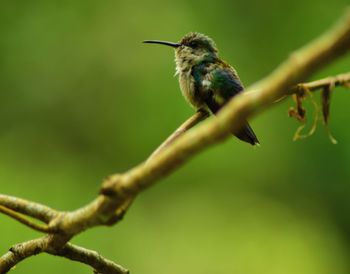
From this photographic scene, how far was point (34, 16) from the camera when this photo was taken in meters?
11.4

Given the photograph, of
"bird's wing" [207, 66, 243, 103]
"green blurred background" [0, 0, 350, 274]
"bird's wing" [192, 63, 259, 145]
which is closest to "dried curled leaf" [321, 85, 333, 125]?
"bird's wing" [192, 63, 259, 145]

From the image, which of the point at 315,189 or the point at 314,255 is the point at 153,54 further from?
the point at 314,255

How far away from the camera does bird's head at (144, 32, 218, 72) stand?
11.6 feet

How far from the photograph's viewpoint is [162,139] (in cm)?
882

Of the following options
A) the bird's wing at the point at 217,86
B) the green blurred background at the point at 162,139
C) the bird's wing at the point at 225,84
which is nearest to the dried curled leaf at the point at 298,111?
the bird's wing at the point at 217,86

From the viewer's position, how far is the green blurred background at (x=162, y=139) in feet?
24.5

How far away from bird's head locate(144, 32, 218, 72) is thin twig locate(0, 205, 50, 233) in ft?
8.01

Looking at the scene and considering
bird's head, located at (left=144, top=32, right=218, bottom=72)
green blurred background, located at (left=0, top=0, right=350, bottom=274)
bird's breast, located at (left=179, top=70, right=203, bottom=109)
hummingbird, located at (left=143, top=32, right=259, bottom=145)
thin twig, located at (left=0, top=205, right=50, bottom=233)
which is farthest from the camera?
green blurred background, located at (left=0, top=0, right=350, bottom=274)

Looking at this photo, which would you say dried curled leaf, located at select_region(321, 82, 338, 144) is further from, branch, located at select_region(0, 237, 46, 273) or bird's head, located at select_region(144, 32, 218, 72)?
bird's head, located at select_region(144, 32, 218, 72)

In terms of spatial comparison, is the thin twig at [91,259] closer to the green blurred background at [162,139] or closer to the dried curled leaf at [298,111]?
the dried curled leaf at [298,111]

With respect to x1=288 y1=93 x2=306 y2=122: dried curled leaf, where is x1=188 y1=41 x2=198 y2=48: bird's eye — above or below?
above

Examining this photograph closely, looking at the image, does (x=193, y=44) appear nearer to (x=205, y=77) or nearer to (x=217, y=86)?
(x=205, y=77)

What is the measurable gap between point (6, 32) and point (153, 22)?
81.5 inches

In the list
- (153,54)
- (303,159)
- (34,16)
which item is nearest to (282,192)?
(303,159)
